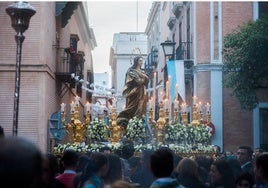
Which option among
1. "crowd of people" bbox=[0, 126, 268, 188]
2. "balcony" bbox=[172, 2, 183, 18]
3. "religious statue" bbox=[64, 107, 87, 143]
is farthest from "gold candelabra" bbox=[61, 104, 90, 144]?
"balcony" bbox=[172, 2, 183, 18]

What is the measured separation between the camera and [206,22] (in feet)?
86.7

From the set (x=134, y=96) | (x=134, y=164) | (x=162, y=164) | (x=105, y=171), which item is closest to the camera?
(x=162, y=164)

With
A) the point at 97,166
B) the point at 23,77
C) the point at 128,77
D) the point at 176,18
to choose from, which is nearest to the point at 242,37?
the point at 128,77

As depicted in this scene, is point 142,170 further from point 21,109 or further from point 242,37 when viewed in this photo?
point 242,37

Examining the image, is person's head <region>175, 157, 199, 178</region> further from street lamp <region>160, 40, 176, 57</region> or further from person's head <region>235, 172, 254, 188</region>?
street lamp <region>160, 40, 176, 57</region>

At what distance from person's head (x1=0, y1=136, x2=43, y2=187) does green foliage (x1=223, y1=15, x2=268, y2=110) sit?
19814 mm

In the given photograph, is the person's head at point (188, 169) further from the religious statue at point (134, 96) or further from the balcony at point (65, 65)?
the balcony at point (65, 65)

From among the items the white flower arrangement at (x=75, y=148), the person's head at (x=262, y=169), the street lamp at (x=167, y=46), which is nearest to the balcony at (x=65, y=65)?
the street lamp at (x=167, y=46)

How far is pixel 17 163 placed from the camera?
6.32 ft

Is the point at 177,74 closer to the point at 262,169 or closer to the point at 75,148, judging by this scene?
the point at 75,148

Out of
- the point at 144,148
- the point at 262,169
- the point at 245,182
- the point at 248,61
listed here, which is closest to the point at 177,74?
the point at 248,61

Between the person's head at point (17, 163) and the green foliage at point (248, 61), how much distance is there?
65.0 feet

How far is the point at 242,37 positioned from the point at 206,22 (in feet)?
15.2

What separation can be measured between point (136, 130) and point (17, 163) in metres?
13.4
